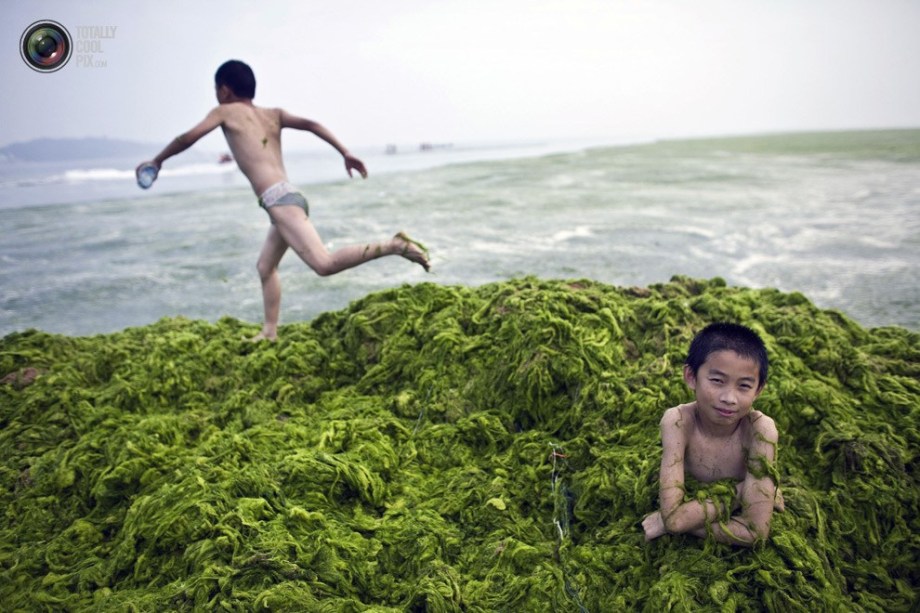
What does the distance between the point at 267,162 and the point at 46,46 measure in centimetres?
238

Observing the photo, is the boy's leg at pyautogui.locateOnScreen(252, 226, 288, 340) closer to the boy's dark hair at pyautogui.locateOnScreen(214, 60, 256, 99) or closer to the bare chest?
the boy's dark hair at pyautogui.locateOnScreen(214, 60, 256, 99)

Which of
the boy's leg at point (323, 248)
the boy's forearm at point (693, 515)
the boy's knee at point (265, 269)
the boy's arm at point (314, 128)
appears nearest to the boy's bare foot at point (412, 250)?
the boy's leg at point (323, 248)

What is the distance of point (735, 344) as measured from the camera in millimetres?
2123

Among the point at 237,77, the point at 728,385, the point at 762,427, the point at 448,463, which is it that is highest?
the point at 237,77

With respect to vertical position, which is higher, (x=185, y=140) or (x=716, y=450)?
(x=185, y=140)

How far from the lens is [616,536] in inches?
96.4

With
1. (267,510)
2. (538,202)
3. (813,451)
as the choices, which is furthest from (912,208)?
(267,510)

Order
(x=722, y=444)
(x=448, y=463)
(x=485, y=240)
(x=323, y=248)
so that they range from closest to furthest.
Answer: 1. (x=722, y=444)
2. (x=448, y=463)
3. (x=323, y=248)
4. (x=485, y=240)

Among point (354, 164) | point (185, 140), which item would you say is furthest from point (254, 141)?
point (354, 164)

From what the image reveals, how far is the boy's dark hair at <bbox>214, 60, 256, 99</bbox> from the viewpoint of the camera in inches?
162

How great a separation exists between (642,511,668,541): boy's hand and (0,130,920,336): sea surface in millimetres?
4466

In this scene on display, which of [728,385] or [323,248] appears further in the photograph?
[323,248]

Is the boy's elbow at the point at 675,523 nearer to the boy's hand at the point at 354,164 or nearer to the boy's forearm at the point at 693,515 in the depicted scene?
the boy's forearm at the point at 693,515

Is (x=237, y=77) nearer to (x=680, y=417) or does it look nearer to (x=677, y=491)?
(x=680, y=417)
